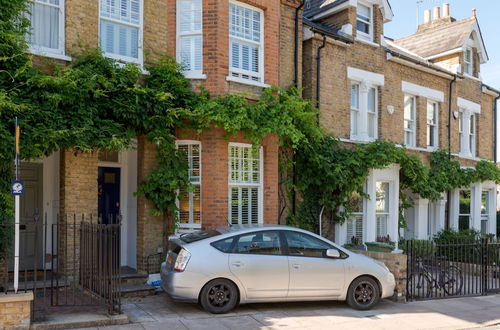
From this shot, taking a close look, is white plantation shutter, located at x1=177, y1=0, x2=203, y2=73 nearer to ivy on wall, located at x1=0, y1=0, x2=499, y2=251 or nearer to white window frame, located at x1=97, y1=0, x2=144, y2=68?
ivy on wall, located at x1=0, y1=0, x2=499, y2=251

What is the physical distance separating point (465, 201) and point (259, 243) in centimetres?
1224

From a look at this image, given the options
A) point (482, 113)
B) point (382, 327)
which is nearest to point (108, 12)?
point (382, 327)

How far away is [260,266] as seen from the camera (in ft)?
27.9

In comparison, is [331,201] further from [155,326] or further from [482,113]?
[482,113]

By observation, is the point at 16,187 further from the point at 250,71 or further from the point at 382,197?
the point at 382,197

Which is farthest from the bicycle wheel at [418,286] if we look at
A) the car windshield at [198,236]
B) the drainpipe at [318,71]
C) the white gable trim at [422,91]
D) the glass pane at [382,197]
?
the white gable trim at [422,91]

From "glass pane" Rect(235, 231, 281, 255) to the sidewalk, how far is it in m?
1.04

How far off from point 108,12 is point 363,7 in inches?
320

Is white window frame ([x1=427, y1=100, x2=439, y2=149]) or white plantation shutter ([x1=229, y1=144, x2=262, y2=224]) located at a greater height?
white window frame ([x1=427, y1=100, x2=439, y2=149])

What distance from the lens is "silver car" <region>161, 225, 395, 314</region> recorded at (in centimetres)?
822

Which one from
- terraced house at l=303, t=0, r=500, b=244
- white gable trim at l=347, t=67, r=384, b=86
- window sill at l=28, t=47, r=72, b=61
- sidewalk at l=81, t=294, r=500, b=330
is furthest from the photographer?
white gable trim at l=347, t=67, r=384, b=86

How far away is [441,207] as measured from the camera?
17156mm

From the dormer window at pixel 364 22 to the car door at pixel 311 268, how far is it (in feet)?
26.7

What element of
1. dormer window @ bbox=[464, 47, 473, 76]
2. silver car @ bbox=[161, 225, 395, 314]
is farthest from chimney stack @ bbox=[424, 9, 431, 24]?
silver car @ bbox=[161, 225, 395, 314]
